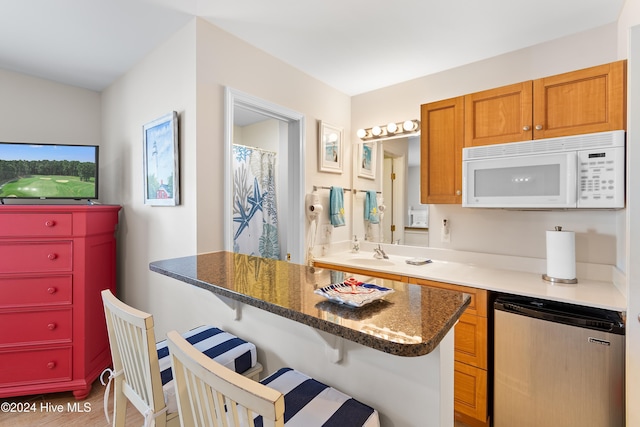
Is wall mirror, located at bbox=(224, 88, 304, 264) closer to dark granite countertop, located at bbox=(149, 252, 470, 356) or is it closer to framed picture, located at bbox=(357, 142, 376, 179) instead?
framed picture, located at bbox=(357, 142, 376, 179)

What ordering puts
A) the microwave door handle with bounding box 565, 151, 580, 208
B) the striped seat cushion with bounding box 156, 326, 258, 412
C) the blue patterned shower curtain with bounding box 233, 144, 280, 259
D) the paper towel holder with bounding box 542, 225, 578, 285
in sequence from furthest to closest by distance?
the blue patterned shower curtain with bounding box 233, 144, 280, 259 → the paper towel holder with bounding box 542, 225, 578, 285 → the microwave door handle with bounding box 565, 151, 580, 208 → the striped seat cushion with bounding box 156, 326, 258, 412

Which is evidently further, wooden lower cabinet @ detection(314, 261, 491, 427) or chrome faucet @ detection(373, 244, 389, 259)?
chrome faucet @ detection(373, 244, 389, 259)

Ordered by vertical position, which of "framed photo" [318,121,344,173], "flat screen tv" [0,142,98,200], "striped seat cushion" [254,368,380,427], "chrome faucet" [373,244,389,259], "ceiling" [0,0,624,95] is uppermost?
"ceiling" [0,0,624,95]

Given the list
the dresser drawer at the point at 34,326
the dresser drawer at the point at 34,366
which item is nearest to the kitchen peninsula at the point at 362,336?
the dresser drawer at the point at 34,326

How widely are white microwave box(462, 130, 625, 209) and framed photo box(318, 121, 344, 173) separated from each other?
3.97ft

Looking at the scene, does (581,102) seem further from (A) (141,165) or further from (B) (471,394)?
(A) (141,165)

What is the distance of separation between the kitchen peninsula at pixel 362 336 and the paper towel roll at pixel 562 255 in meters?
1.25

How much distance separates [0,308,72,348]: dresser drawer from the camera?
2.05 m

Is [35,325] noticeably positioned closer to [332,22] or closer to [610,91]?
[332,22]

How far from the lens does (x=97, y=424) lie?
1.88 m

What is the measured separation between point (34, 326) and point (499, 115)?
351cm

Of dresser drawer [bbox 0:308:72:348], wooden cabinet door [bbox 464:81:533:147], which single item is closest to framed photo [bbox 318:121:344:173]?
wooden cabinet door [bbox 464:81:533:147]

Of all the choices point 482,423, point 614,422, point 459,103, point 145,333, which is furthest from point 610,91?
point 145,333

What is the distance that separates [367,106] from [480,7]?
1.41 meters
